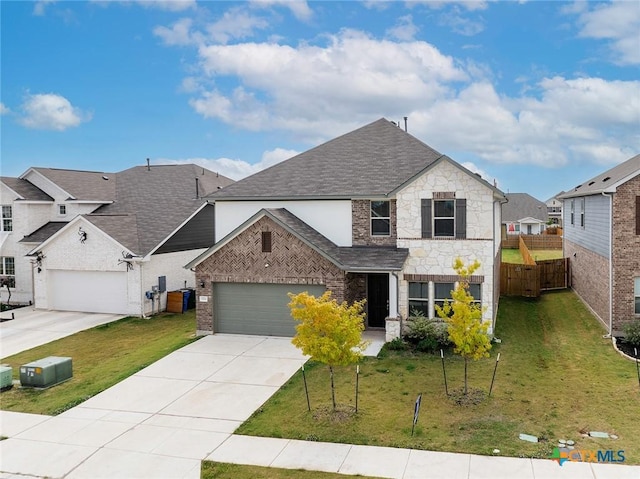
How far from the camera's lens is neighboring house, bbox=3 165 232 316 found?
83.4ft

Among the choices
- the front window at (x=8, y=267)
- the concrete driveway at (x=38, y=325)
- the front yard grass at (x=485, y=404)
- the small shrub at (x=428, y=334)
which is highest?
the front window at (x=8, y=267)

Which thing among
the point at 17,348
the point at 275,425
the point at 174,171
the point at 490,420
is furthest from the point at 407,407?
the point at 174,171

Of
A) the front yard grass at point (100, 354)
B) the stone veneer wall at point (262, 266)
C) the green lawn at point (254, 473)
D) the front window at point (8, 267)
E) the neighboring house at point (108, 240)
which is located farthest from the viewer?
the front window at point (8, 267)

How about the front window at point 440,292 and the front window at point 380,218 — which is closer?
the front window at point 440,292

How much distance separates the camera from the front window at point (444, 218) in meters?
19.0

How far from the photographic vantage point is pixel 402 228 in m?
19.6

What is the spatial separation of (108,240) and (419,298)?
14.5 meters

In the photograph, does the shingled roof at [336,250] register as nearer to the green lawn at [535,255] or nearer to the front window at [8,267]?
the front window at [8,267]

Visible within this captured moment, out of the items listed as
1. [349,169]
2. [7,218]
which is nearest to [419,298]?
[349,169]

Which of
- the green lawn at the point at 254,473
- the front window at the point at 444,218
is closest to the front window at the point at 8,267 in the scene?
the front window at the point at 444,218

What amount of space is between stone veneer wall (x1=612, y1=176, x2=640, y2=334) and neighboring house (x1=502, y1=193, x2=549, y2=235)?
54725 mm

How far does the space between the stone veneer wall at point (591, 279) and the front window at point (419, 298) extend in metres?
6.56

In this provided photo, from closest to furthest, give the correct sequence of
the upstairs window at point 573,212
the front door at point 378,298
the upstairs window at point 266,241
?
the upstairs window at point 266,241 < the front door at point 378,298 < the upstairs window at point 573,212

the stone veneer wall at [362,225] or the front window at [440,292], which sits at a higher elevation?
the stone veneer wall at [362,225]
